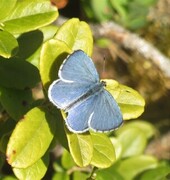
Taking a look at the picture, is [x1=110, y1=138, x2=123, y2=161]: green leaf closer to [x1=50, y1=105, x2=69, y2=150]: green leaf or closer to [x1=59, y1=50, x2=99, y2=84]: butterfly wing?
[x1=50, y1=105, x2=69, y2=150]: green leaf

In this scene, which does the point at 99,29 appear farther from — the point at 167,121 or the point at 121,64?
the point at 167,121

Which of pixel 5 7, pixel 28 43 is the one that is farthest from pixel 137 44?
pixel 5 7

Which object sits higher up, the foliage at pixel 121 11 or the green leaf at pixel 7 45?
the green leaf at pixel 7 45

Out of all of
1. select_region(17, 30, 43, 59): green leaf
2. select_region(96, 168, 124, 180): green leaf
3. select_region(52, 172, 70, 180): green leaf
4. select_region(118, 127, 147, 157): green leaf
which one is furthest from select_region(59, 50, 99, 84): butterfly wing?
select_region(118, 127, 147, 157): green leaf

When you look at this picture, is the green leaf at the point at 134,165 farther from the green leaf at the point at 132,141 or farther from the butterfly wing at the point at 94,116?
the butterfly wing at the point at 94,116

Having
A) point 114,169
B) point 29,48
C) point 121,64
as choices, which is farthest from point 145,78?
point 29,48

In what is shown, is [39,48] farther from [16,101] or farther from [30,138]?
[30,138]

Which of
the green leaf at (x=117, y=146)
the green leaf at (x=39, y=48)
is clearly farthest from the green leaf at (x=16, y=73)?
the green leaf at (x=117, y=146)
